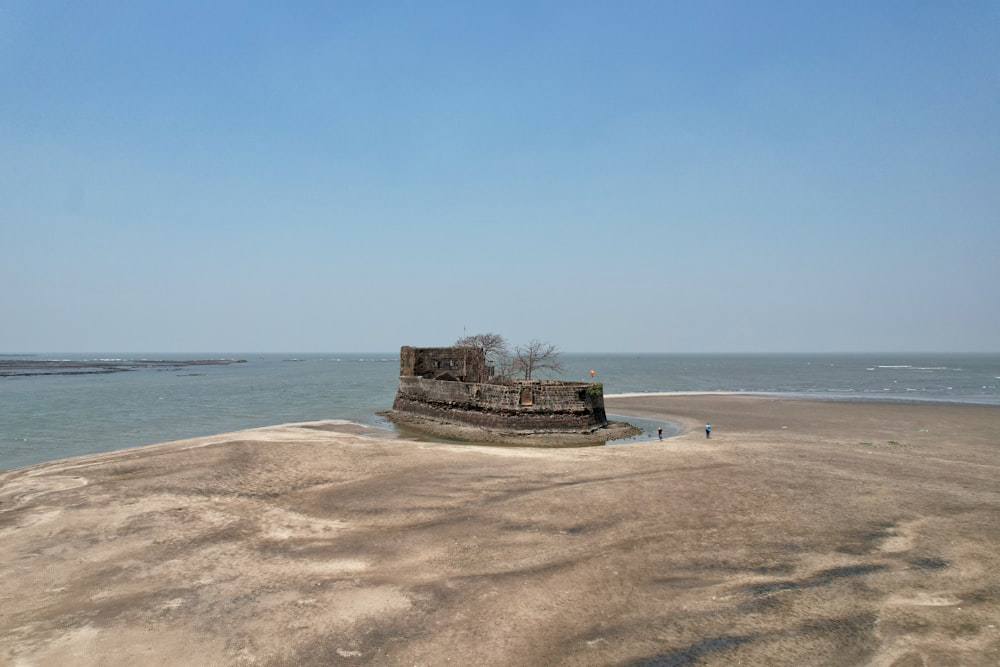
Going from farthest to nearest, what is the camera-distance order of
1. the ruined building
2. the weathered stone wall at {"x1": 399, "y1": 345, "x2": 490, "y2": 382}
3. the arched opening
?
the weathered stone wall at {"x1": 399, "y1": 345, "x2": 490, "y2": 382} → the arched opening → the ruined building

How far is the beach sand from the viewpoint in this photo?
731 centimetres

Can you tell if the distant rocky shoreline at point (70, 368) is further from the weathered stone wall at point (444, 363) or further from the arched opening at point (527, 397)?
A: the arched opening at point (527, 397)

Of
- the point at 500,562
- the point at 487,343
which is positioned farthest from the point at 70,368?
the point at 500,562

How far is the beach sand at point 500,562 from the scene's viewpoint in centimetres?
731

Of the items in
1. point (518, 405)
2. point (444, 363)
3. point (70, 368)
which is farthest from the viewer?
point (70, 368)

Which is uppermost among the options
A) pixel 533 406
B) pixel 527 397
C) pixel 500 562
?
pixel 527 397

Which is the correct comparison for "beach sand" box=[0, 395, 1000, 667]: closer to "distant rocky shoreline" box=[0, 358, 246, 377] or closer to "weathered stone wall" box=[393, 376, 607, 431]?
"weathered stone wall" box=[393, 376, 607, 431]

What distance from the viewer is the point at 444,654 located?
709cm

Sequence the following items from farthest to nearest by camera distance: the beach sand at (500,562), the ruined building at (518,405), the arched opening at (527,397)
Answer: the arched opening at (527,397) < the ruined building at (518,405) < the beach sand at (500,562)

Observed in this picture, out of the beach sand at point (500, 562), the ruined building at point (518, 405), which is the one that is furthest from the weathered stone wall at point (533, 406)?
the beach sand at point (500, 562)

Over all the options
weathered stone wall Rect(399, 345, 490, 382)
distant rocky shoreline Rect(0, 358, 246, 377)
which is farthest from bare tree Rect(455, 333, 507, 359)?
distant rocky shoreline Rect(0, 358, 246, 377)

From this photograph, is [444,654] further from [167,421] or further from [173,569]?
[167,421]

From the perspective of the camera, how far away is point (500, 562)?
10.2 metres

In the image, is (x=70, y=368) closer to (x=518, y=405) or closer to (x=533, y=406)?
(x=518, y=405)
